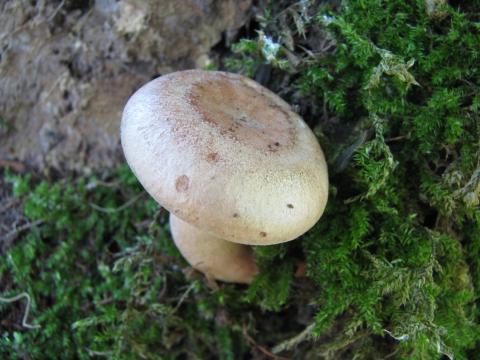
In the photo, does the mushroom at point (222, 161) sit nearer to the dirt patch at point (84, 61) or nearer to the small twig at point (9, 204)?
the dirt patch at point (84, 61)

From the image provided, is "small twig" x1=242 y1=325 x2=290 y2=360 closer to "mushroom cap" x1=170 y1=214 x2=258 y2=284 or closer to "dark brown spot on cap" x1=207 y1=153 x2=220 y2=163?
"mushroom cap" x1=170 y1=214 x2=258 y2=284

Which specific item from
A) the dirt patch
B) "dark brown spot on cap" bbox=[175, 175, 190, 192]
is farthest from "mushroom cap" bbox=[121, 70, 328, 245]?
the dirt patch

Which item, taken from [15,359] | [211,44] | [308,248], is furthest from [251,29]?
[15,359]

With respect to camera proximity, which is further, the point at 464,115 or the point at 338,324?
the point at 338,324

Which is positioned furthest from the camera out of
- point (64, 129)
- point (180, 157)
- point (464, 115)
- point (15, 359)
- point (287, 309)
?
point (64, 129)

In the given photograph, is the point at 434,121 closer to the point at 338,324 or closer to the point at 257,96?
the point at 257,96

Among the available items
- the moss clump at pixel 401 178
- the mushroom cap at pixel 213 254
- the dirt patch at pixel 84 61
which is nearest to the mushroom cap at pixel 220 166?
the moss clump at pixel 401 178
